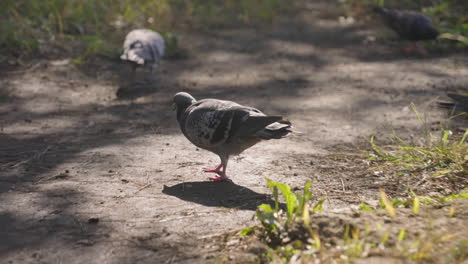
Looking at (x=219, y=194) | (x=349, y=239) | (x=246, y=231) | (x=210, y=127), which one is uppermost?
(x=210, y=127)

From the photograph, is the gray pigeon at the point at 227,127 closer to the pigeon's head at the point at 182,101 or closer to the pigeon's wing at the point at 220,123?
the pigeon's wing at the point at 220,123

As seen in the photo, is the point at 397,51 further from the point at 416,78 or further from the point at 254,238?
the point at 254,238

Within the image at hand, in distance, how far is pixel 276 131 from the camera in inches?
149

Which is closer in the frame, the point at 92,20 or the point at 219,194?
the point at 219,194

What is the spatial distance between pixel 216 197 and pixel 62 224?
3.57 ft

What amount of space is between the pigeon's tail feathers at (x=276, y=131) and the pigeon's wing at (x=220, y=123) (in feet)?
0.16

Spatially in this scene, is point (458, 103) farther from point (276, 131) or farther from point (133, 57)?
point (133, 57)

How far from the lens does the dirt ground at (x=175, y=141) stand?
3.08 m

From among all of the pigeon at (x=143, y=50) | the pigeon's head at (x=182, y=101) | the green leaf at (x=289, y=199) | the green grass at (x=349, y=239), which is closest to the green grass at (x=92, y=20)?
the pigeon at (x=143, y=50)

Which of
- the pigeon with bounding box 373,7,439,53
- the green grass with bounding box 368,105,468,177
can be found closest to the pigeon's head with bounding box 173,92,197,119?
the green grass with bounding box 368,105,468,177

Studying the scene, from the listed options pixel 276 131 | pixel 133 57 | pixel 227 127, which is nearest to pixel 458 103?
pixel 276 131

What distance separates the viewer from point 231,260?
8.70 ft

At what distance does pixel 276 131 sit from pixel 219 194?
0.63m

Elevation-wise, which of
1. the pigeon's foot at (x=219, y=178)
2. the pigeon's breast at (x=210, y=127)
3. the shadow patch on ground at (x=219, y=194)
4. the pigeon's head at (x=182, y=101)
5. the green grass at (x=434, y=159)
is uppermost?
the pigeon's head at (x=182, y=101)
